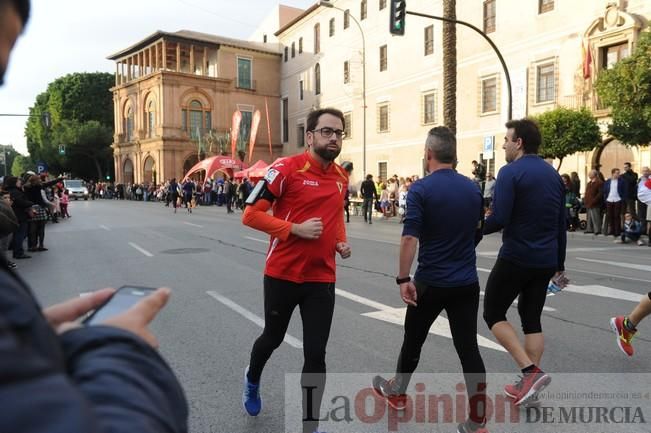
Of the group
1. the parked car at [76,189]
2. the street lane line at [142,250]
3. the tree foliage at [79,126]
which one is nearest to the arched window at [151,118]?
the parked car at [76,189]

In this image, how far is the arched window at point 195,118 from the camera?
52031 millimetres

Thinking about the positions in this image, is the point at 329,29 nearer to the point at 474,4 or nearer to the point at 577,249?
the point at 474,4

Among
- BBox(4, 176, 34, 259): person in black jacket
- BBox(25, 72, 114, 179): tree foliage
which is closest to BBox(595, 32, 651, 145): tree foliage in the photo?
BBox(4, 176, 34, 259): person in black jacket

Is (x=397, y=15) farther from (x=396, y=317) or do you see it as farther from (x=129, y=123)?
(x=129, y=123)

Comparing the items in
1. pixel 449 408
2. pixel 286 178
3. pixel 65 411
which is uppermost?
pixel 286 178

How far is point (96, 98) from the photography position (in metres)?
69.9

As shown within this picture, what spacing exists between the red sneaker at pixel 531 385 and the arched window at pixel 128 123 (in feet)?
192

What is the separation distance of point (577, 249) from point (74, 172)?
222ft

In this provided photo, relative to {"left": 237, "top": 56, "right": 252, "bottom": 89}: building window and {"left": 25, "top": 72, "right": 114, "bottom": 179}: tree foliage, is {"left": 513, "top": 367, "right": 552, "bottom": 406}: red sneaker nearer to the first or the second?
{"left": 237, "top": 56, "right": 252, "bottom": 89}: building window

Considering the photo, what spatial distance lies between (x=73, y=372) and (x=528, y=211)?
3.58 metres

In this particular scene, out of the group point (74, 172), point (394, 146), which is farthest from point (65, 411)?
point (74, 172)

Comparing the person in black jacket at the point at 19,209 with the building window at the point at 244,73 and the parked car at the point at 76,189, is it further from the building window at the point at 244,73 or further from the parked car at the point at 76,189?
the building window at the point at 244,73

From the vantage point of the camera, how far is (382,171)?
38375mm

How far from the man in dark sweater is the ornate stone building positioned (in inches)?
1857
